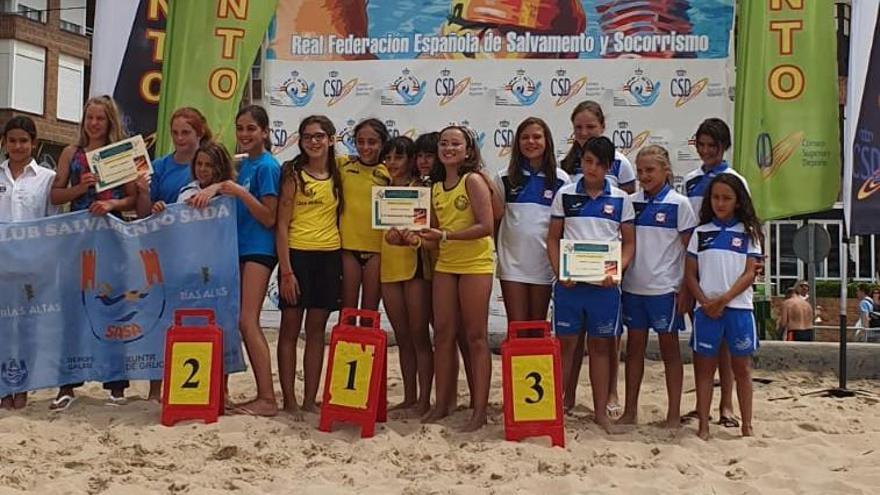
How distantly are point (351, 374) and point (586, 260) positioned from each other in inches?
54.0

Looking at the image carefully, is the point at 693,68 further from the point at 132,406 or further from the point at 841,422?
the point at 132,406

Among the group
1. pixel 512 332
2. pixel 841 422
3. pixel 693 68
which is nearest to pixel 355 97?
pixel 693 68

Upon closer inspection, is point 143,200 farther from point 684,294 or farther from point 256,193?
point 684,294

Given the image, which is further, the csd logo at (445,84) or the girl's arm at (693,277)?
the csd logo at (445,84)

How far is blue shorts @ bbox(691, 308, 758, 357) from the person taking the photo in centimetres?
516

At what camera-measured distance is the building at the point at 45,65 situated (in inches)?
1060

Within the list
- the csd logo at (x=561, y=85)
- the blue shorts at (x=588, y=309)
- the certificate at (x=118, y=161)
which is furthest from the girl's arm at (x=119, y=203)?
the csd logo at (x=561, y=85)

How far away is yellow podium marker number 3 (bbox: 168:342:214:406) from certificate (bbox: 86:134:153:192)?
3.32 feet

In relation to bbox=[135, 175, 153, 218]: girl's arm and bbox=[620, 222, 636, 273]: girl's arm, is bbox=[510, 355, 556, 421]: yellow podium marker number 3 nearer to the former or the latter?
bbox=[620, 222, 636, 273]: girl's arm

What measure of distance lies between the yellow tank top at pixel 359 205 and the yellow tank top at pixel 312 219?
0.09 m

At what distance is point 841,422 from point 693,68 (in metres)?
3.75

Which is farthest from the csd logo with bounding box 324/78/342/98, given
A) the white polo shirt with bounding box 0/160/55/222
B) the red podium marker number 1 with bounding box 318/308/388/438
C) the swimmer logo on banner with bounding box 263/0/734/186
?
the red podium marker number 1 with bounding box 318/308/388/438

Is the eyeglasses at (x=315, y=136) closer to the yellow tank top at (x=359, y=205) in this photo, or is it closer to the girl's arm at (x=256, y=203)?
the yellow tank top at (x=359, y=205)

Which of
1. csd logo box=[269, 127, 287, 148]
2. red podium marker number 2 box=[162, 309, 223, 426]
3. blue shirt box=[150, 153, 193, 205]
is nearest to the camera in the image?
red podium marker number 2 box=[162, 309, 223, 426]
